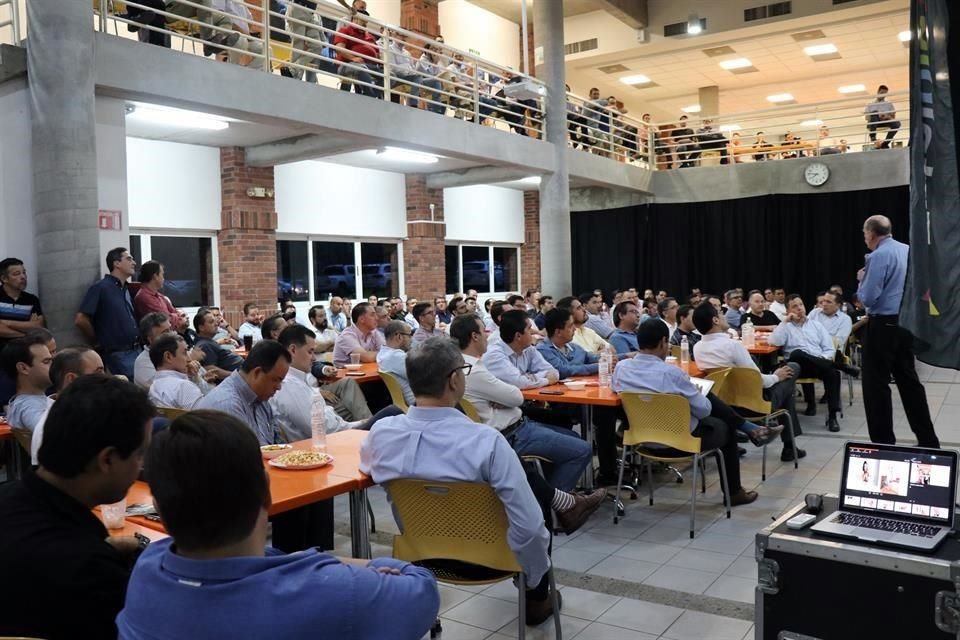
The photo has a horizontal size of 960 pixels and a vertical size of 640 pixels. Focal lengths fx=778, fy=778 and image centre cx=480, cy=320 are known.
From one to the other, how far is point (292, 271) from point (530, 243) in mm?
6123

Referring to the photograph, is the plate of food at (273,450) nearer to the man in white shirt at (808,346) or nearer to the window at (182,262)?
the man in white shirt at (808,346)

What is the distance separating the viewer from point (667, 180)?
15.4 m

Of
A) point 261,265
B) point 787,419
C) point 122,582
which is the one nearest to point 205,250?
point 261,265

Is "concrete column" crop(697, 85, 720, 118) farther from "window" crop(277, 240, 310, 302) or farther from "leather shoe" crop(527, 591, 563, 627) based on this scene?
"leather shoe" crop(527, 591, 563, 627)

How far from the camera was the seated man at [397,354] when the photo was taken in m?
5.52

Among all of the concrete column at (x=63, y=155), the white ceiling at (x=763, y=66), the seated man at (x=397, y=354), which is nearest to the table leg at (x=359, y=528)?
the seated man at (x=397, y=354)

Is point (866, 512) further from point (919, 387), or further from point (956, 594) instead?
point (919, 387)

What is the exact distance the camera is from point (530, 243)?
15.8m

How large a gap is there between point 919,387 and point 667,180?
35.6 feet

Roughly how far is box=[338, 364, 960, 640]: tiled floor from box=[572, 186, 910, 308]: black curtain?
9000 millimetres

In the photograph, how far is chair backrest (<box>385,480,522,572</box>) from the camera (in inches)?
103


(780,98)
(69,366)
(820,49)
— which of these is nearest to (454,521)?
(69,366)

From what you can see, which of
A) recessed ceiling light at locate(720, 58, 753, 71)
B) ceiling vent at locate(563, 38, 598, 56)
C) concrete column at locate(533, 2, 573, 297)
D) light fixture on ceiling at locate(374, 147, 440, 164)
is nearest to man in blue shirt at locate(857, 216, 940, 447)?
light fixture on ceiling at locate(374, 147, 440, 164)

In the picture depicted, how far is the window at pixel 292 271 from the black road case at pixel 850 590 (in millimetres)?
9044
